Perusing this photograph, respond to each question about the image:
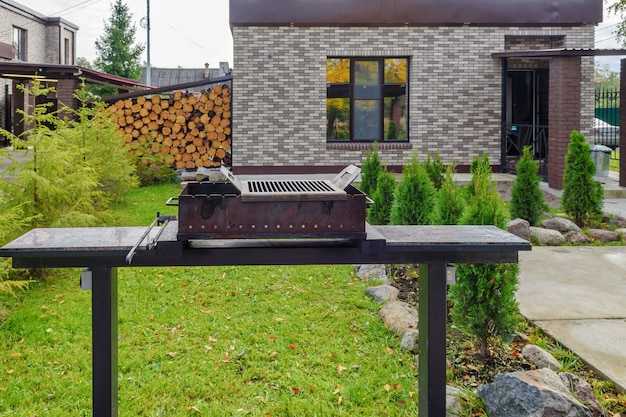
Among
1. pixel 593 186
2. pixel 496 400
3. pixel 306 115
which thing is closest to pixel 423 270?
pixel 496 400

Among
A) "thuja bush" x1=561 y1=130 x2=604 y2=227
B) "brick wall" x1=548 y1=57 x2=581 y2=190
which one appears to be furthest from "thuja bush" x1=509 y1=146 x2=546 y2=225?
"brick wall" x1=548 y1=57 x2=581 y2=190

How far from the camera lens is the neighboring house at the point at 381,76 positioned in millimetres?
13734

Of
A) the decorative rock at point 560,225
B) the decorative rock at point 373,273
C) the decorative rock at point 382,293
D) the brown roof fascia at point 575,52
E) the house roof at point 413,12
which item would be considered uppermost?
the house roof at point 413,12

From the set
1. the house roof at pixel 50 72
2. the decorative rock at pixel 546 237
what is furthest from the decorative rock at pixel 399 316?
the house roof at pixel 50 72

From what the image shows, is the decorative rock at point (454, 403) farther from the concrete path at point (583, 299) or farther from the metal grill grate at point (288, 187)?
the metal grill grate at point (288, 187)

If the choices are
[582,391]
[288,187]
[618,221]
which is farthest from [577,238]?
[288,187]

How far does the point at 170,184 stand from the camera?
1380 centimetres

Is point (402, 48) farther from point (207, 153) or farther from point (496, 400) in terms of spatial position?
point (496, 400)

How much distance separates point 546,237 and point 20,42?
29.7 m

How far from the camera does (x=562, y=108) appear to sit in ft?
37.4

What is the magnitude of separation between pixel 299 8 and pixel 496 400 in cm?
1179

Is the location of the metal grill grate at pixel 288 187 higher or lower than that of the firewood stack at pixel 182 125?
lower

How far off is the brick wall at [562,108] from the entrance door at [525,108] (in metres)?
3.37

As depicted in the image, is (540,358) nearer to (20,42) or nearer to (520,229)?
(520,229)
